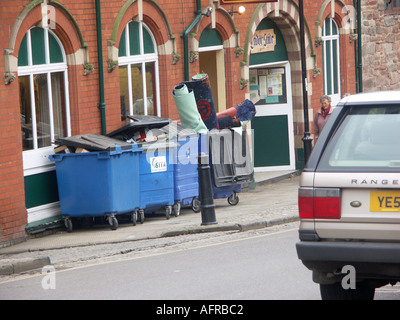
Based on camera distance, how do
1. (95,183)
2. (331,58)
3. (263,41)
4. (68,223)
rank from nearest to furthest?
(95,183) → (68,223) → (263,41) → (331,58)

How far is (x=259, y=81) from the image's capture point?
22.3 meters

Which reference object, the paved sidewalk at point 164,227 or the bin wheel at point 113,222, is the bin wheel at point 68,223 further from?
the bin wheel at point 113,222

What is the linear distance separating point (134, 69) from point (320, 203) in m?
10.5

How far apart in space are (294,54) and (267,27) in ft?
3.42

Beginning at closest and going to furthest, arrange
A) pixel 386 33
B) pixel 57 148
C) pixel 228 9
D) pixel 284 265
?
pixel 284 265 < pixel 57 148 < pixel 228 9 < pixel 386 33

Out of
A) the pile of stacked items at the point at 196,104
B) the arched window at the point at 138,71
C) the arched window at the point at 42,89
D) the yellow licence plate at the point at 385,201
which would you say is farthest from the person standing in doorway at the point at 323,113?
the yellow licence plate at the point at 385,201

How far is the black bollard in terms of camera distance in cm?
1396

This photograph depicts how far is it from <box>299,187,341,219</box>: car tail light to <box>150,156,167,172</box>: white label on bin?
796 centimetres

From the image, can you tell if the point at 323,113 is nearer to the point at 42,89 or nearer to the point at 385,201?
the point at 42,89

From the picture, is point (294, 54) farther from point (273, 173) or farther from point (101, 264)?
point (101, 264)

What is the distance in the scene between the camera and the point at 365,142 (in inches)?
294

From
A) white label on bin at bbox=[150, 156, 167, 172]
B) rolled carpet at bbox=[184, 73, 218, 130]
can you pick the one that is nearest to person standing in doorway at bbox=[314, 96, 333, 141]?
rolled carpet at bbox=[184, 73, 218, 130]

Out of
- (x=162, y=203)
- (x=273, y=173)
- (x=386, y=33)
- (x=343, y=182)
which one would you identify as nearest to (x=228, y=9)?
(x=273, y=173)

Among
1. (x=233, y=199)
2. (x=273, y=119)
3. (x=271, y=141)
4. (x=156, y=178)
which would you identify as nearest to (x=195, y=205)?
(x=233, y=199)
